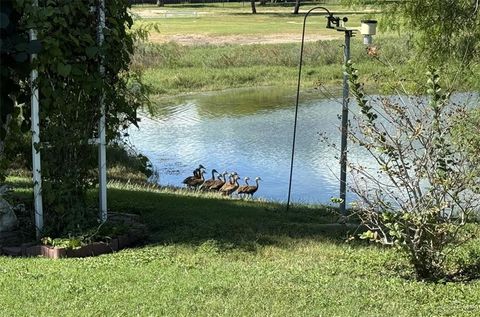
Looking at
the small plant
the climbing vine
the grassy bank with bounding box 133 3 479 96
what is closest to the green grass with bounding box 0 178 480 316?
the small plant

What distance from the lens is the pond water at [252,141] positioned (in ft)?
42.8

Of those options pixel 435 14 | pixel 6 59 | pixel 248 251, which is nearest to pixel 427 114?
pixel 248 251

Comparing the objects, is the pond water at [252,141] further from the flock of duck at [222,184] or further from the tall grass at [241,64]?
the tall grass at [241,64]

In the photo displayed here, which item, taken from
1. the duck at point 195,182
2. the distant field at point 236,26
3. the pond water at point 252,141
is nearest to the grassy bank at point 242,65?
the distant field at point 236,26

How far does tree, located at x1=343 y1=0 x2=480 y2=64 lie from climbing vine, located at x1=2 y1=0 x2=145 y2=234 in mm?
6187

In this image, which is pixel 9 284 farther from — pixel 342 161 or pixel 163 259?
pixel 342 161

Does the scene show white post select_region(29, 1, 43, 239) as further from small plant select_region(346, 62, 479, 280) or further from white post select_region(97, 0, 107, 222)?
small plant select_region(346, 62, 479, 280)

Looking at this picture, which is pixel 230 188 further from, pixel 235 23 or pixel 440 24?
pixel 235 23

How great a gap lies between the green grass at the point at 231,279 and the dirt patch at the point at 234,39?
29.3m

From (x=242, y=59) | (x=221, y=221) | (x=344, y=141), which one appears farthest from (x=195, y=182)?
(x=242, y=59)

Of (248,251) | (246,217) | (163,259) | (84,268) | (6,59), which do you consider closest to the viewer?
(6,59)

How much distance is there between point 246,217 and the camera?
282 inches

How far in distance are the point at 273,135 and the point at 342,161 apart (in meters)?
12.0

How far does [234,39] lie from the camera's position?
1441 inches
